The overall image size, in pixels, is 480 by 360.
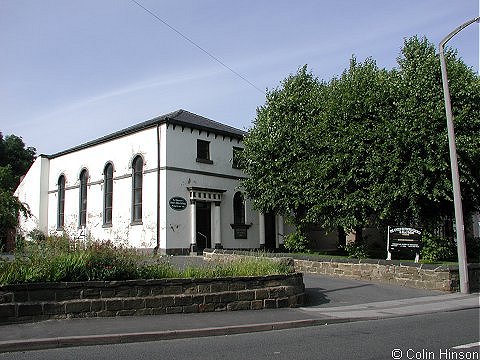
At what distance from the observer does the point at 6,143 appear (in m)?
61.2

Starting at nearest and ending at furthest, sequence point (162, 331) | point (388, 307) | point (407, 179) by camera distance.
Answer: point (162, 331) < point (388, 307) < point (407, 179)


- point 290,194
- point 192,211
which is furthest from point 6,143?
point 290,194

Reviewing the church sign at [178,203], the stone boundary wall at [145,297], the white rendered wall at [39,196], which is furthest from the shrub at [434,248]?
the white rendered wall at [39,196]

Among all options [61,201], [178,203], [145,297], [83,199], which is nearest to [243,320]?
[145,297]

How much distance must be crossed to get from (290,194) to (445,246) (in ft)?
23.4

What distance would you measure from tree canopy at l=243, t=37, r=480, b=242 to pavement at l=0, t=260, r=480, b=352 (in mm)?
4336

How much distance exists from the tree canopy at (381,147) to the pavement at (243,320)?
434cm

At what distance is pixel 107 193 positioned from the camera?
29922 mm

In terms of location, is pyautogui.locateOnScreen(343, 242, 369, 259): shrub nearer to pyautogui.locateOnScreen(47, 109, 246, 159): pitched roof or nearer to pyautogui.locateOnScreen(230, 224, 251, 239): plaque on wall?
pyautogui.locateOnScreen(230, 224, 251, 239): plaque on wall

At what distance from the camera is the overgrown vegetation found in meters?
9.89

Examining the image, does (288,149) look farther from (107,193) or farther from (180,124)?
(107,193)

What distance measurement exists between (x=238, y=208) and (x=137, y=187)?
629 centimetres

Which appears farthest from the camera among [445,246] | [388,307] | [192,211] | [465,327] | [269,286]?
[192,211]

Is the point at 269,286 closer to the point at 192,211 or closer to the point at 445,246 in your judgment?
the point at 445,246
